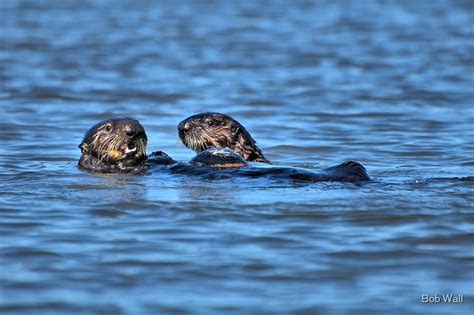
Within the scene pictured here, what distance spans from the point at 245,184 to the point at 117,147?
1.27 metres

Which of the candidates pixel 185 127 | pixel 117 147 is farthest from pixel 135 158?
pixel 185 127

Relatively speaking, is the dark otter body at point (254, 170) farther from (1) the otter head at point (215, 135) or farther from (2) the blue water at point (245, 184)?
(1) the otter head at point (215, 135)

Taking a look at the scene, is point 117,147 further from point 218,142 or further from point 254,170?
point 254,170

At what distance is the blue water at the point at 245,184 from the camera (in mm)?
5113

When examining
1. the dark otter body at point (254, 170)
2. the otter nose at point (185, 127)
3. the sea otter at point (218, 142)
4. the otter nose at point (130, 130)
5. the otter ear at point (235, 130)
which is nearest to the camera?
the dark otter body at point (254, 170)

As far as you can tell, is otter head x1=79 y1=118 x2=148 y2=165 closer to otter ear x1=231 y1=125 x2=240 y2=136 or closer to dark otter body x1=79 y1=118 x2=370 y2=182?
dark otter body x1=79 y1=118 x2=370 y2=182

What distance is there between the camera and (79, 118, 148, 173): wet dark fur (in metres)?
8.20

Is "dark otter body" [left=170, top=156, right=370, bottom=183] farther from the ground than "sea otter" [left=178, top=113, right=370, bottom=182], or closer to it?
closer to it

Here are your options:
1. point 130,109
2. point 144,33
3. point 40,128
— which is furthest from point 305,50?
point 40,128

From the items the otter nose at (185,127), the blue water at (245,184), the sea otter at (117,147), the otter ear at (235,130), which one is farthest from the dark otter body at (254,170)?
the otter ear at (235,130)

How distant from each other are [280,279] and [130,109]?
25.1ft

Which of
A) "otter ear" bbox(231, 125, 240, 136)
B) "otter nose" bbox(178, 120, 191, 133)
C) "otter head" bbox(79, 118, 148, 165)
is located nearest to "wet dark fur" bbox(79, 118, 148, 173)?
"otter head" bbox(79, 118, 148, 165)

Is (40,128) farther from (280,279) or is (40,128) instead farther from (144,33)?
(144,33)

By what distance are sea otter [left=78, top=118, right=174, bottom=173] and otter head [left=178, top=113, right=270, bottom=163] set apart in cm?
29
